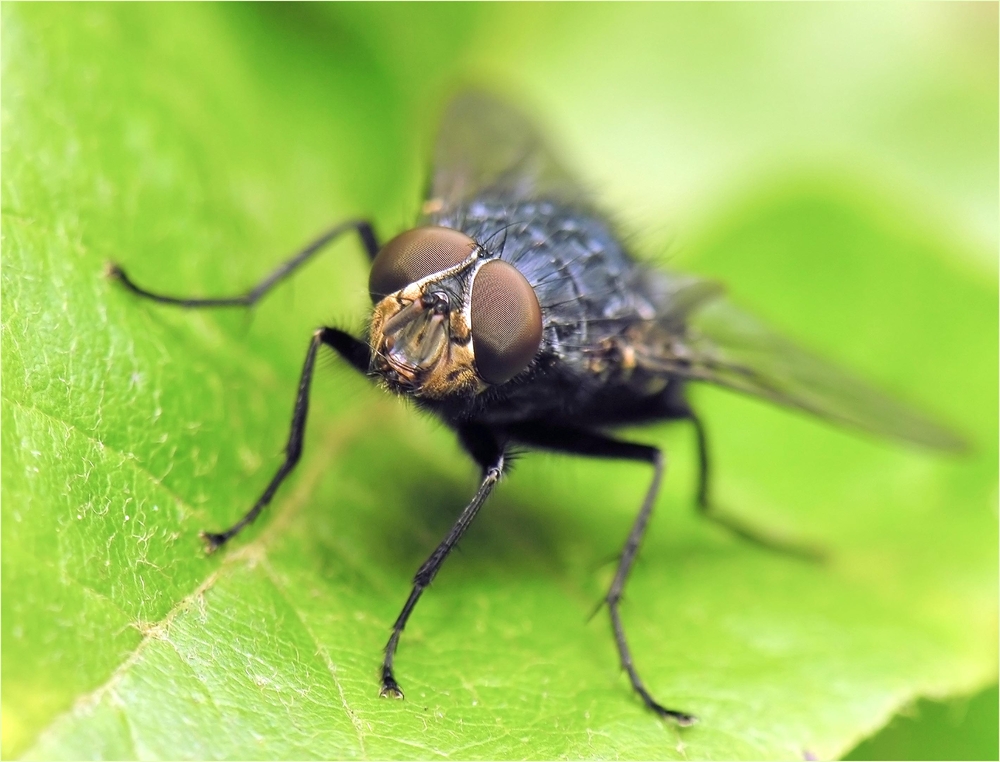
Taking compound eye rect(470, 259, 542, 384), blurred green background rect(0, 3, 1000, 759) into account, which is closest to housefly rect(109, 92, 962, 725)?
compound eye rect(470, 259, 542, 384)

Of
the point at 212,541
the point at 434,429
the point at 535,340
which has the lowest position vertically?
the point at 212,541

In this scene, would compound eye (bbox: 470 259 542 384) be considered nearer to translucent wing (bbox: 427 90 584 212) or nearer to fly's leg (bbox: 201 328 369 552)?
fly's leg (bbox: 201 328 369 552)

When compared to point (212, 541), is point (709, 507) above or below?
below

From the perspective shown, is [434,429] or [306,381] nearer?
[306,381]

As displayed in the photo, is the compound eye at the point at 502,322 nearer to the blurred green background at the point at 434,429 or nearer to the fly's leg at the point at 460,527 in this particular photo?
the fly's leg at the point at 460,527

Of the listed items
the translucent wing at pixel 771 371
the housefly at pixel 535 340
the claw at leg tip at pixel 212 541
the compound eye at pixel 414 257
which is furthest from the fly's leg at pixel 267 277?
the translucent wing at pixel 771 371

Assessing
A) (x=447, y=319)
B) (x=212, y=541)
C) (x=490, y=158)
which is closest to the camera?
(x=212, y=541)

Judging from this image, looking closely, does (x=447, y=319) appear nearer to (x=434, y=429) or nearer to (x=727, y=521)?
(x=434, y=429)

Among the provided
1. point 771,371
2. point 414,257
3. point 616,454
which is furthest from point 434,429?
point 771,371

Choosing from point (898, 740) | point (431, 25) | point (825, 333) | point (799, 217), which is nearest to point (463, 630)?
point (898, 740)
